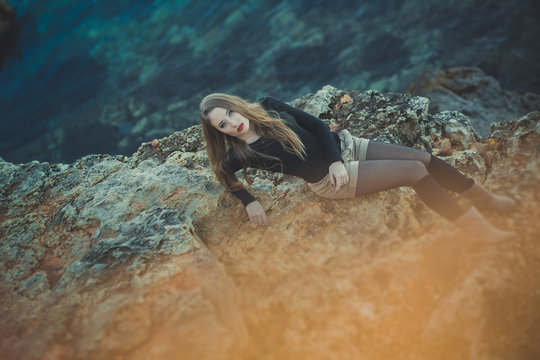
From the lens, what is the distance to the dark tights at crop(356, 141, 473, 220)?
7.46 ft

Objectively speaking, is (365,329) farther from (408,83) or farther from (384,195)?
(408,83)

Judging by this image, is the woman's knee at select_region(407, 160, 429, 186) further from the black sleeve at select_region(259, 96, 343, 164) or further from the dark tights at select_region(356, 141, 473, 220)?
the black sleeve at select_region(259, 96, 343, 164)

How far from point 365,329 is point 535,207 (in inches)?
55.2

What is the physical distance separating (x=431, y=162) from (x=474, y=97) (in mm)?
5131

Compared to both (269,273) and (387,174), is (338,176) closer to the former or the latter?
(387,174)

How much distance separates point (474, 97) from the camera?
6660 millimetres

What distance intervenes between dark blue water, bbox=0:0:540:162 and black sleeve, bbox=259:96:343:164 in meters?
6.31

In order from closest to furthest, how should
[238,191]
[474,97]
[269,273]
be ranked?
[269,273] < [238,191] < [474,97]

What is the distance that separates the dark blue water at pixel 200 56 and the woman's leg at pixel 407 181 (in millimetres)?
6466

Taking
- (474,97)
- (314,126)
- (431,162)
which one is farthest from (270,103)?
(474,97)

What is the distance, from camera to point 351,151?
2.87 metres

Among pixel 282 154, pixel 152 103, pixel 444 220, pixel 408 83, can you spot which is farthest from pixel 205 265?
pixel 152 103

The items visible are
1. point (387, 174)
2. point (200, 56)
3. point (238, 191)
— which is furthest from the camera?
point (200, 56)

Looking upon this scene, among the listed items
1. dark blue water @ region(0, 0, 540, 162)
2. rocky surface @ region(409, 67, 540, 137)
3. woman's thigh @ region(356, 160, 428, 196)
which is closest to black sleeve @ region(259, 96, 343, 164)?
woman's thigh @ region(356, 160, 428, 196)
